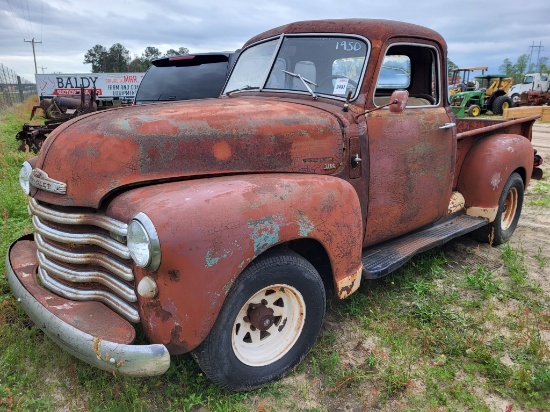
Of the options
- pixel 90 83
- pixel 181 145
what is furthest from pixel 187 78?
pixel 90 83

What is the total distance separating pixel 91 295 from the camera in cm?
237

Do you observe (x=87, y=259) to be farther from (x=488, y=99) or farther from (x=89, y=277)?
(x=488, y=99)

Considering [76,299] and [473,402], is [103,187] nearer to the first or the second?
[76,299]

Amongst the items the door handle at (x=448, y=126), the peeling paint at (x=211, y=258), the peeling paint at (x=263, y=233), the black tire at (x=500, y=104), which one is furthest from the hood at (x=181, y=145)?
the black tire at (x=500, y=104)

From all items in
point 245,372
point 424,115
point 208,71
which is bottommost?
point 245,372

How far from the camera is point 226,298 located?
7.34ft

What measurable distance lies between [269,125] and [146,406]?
1.77 metres

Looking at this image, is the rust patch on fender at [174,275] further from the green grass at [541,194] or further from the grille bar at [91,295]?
the green grass at [541,194]

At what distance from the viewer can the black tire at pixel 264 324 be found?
2.28 metres

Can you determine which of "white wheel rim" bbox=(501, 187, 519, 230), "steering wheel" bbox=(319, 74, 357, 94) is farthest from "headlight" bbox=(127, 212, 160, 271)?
"white wheel rim" bbox=(501, 187, 519, 230)

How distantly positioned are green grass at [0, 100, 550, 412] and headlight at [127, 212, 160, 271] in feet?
2.78

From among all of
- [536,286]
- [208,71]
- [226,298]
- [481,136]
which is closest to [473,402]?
[226,298]

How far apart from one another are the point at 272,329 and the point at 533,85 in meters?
26.8

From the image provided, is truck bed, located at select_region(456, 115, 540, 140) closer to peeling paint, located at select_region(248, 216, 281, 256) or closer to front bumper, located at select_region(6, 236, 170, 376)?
peeling paint, located at select_region(248, 216, 281, 256)
